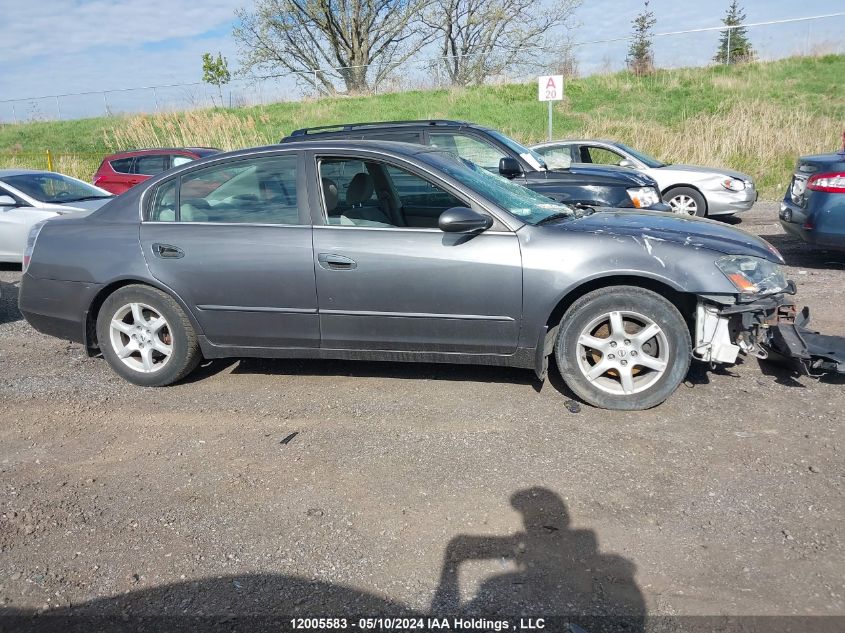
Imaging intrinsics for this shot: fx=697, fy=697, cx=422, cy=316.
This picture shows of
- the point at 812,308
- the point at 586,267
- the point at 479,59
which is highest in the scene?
the point at 479,59

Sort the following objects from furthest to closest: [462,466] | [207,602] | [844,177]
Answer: [844,177], [462,466], [207,602]

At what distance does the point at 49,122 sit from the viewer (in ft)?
120

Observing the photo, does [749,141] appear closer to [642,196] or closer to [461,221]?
[642,196]

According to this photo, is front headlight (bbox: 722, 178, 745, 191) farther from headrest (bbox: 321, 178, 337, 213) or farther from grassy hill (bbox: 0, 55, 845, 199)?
headrest (bbox: 321, 178, 337, 213)

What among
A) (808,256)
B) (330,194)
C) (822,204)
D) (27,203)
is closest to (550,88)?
(808,256)

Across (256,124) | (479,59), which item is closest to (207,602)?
(256,124)

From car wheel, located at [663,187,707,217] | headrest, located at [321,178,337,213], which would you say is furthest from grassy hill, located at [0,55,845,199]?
headrest, located at [321,178,337,213]

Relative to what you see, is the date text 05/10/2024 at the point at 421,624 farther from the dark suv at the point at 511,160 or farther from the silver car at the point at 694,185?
the silver car at the point at 694,185

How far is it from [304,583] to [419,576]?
46 cm

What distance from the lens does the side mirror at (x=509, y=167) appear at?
24.9 feet

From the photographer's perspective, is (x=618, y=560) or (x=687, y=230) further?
(x=687, y=230)

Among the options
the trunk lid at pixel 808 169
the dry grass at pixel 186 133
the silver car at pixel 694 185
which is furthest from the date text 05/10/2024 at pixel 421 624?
the dry grass at pixel 186 133

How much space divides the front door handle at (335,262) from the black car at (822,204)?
18.6ft

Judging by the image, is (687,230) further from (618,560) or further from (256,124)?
(256,124)
